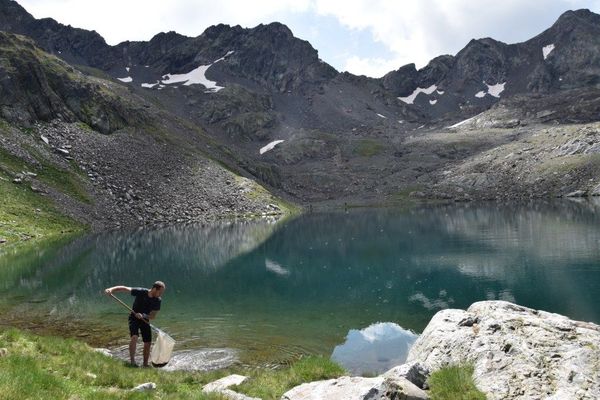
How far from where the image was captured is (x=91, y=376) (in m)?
13.7

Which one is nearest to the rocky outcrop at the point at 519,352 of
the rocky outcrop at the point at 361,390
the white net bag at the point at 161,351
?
the rocky outcrop at the point at 361,390

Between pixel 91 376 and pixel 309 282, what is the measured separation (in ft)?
→ 98.4

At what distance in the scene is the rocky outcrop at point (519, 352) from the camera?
10.0 m

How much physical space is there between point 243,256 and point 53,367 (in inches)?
1864

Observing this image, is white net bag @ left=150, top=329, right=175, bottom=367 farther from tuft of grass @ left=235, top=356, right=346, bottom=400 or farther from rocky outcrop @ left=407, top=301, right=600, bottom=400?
rocky outcrop @ left=407, top=301, right=600, bottom=400

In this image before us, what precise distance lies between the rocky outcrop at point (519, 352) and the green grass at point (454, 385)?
0.75 feet

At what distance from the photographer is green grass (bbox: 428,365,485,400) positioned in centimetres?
1034

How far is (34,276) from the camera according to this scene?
144 ft

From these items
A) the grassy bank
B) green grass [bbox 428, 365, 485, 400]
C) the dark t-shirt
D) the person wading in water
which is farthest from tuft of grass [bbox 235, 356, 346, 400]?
the dark t-shirt

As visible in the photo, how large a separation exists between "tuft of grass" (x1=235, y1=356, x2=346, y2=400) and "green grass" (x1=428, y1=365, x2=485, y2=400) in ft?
12.8

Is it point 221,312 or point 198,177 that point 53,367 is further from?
point 198,177

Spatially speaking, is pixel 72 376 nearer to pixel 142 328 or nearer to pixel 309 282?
pixel 142 328

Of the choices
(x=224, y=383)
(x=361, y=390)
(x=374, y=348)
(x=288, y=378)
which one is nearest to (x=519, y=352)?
(x=361, y=390)

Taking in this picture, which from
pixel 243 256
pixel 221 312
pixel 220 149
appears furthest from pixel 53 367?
pixel 220 149
